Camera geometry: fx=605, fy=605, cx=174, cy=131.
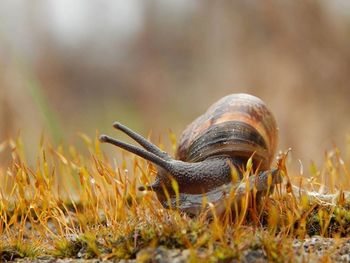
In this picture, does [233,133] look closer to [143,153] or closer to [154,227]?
[143,153]

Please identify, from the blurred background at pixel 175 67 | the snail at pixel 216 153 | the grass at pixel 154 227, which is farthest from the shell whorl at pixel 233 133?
the blurred background at pixel 175 67

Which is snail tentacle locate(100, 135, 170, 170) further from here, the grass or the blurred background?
the blurred background

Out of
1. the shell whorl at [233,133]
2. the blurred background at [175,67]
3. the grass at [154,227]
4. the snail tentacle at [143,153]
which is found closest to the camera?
the grass at [154,227]

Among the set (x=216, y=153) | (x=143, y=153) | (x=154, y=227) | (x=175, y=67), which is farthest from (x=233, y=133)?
(x=175, y=67)

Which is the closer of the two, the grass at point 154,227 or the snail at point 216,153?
the grass at point 154,227

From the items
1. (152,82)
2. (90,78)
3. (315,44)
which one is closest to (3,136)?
(152,82)

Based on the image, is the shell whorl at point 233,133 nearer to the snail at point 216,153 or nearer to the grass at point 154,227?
the snail at point 216,153

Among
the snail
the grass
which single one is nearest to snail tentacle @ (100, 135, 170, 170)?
the snail
